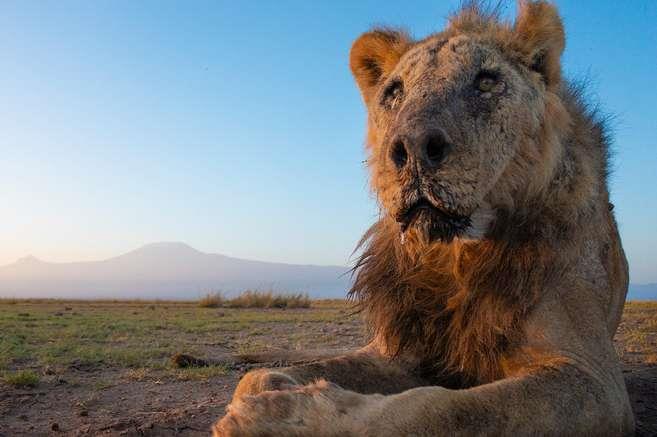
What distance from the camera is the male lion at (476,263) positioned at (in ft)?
7.32

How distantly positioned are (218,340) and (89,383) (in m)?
3.77

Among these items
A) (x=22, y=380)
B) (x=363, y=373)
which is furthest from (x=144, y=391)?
(x=363, y=373)

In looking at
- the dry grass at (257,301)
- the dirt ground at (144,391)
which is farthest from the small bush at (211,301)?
the dirt ground at (144,391)

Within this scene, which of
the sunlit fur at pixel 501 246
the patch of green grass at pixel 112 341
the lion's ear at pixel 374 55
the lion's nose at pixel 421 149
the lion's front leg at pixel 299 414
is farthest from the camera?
the patch of green grass at pixel 112 341

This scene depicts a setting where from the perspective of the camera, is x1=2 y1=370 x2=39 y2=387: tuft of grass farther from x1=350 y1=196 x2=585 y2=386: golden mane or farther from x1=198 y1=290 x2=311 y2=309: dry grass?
→ x1=198 y1=290 x2=311 y2=309: dry grass

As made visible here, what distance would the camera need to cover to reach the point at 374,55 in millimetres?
4113

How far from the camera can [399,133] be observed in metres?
2.61

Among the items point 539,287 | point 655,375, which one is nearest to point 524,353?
point 539,287

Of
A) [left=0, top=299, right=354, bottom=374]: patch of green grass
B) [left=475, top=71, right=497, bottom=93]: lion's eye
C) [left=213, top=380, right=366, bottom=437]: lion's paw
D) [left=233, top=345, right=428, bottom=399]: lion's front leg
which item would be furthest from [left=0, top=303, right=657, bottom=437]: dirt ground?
[left=475, top=71, right=497, bottom=93]: lion's eye

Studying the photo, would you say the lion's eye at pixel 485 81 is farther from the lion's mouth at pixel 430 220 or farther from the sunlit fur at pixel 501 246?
the lion's mouth at pixel 430 220

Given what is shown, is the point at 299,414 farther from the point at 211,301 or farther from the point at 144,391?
the point at 211,301

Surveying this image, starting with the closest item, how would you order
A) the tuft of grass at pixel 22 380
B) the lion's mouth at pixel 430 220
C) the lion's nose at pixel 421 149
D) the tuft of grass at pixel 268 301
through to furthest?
the lion's nose at pixel 421 149 → the lion's mouth at pixel 430 220 → the tuft of grass at pixel 22 380 → the tuft of grass at pixel 268 301

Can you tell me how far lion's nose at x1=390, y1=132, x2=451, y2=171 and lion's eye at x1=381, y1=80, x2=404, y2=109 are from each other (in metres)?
0.79

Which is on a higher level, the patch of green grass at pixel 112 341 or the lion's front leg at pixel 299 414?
the lion's front leg at pixel 299 414
